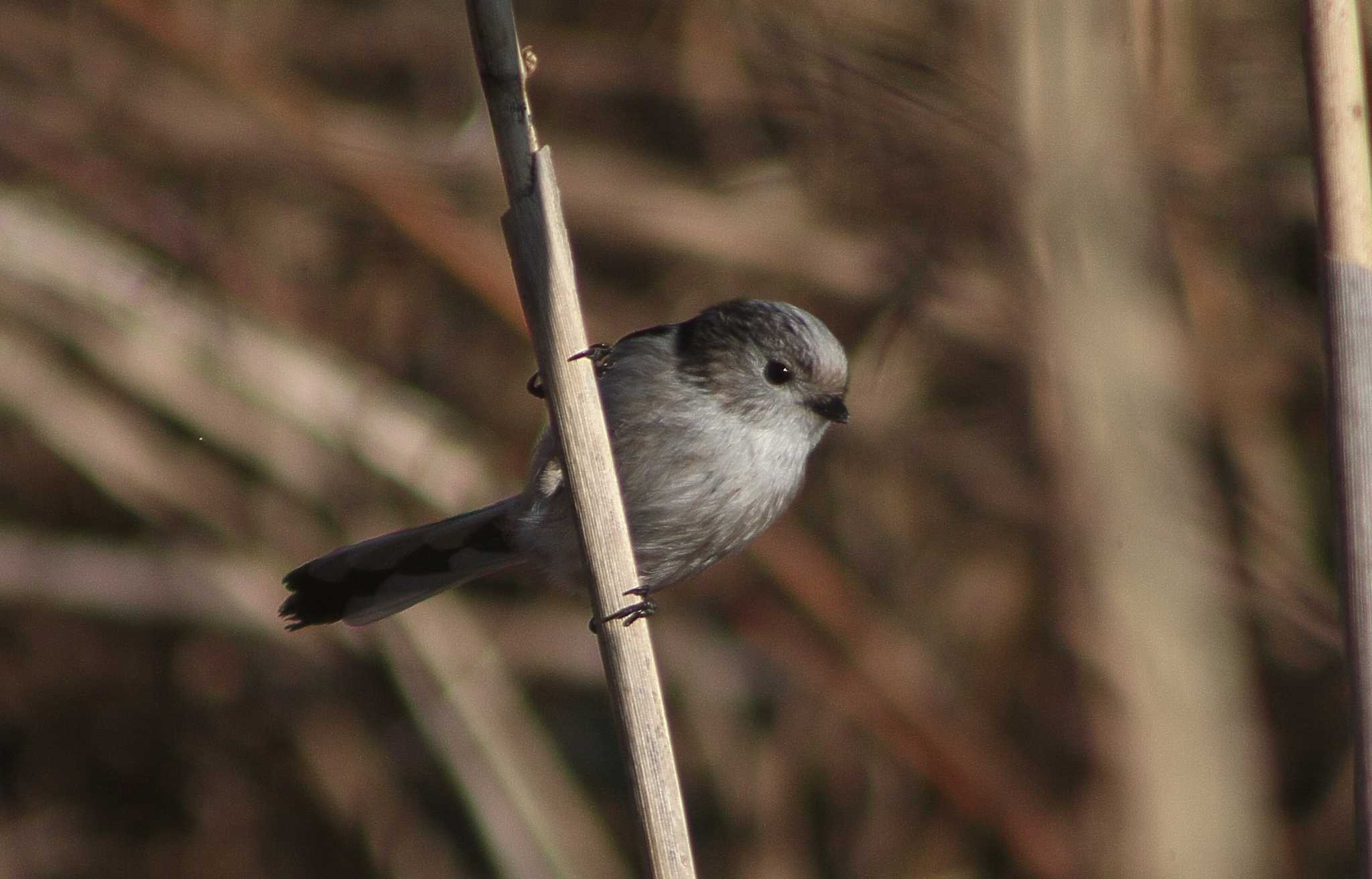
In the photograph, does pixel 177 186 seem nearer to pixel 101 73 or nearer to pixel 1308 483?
pixel 101 73

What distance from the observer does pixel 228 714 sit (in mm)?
4059

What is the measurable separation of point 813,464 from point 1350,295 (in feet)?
8.58

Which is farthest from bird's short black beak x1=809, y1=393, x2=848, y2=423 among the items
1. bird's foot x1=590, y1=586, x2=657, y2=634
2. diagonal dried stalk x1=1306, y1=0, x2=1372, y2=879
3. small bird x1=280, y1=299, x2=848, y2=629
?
diagonal dried stalk x1=1306, y1=0, x2=1372, y2=879

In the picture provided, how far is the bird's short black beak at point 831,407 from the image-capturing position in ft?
7.42

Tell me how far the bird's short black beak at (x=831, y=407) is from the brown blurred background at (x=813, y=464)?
97 centimetres

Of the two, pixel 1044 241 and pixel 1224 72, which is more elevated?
pixel 1224 72

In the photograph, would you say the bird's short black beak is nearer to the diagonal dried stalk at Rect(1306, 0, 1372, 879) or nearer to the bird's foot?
the bird's foot

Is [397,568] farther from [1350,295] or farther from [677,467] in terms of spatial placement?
[1350,295]

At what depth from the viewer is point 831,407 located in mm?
2273

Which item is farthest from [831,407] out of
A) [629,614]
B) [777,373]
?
[629,614]

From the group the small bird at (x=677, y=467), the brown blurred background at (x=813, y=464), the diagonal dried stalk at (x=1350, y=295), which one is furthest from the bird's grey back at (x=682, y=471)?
the brown blurred background at (x=813, y=464)

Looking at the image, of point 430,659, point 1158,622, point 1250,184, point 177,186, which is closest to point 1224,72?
point 1250,184

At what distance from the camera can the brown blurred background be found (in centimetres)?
307

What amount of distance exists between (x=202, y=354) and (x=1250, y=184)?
299 cm
